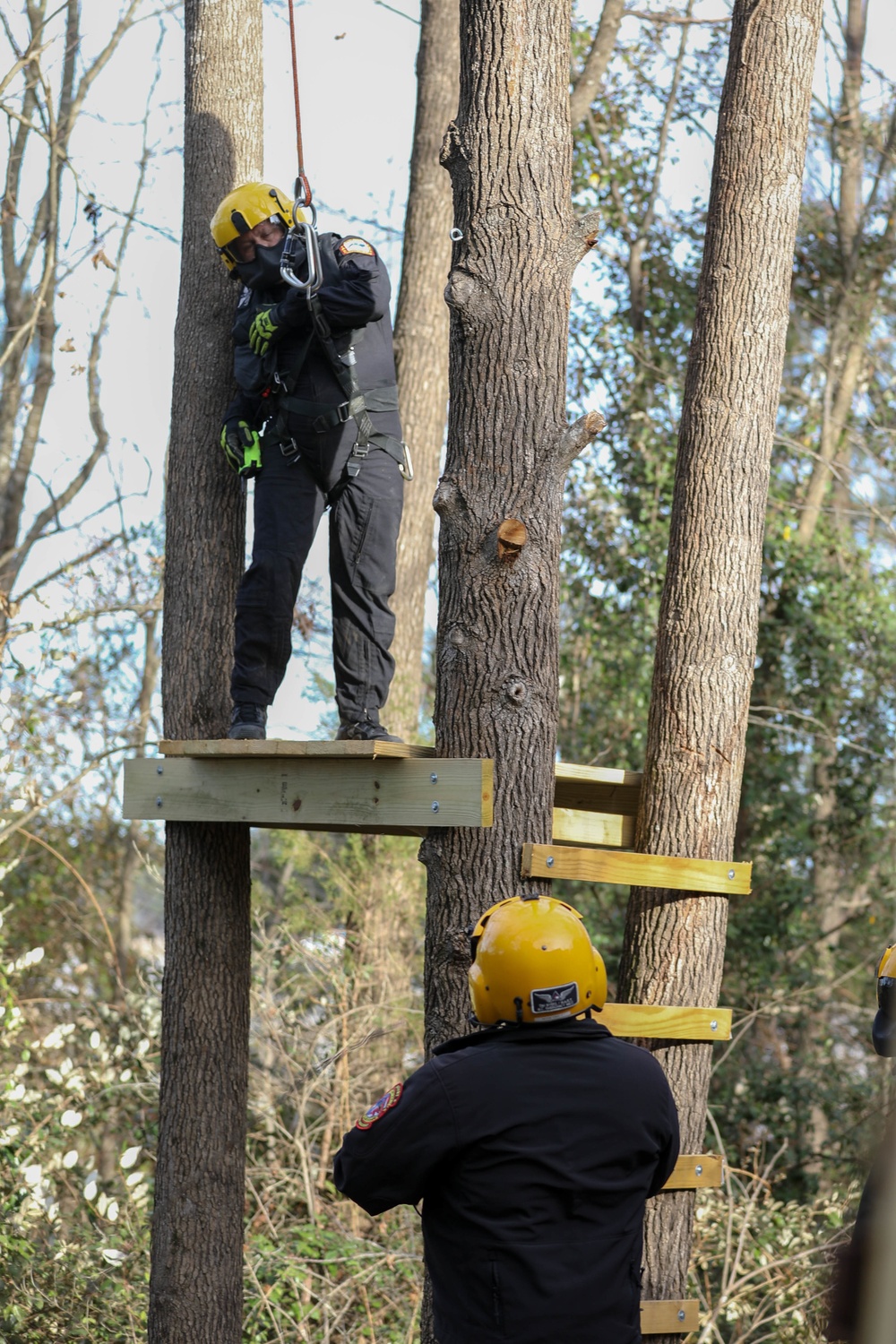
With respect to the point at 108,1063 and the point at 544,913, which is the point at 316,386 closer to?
the point at 544,913

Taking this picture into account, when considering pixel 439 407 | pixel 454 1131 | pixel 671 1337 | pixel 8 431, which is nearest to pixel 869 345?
pixel 439 407

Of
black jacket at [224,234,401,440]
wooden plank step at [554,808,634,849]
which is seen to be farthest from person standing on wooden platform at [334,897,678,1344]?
black jacket at [224,234,401,440]

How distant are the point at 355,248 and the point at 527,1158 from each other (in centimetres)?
268

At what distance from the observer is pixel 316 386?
408cm

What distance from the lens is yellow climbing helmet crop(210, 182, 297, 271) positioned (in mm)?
4059

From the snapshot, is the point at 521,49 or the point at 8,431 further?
the point at 8,431

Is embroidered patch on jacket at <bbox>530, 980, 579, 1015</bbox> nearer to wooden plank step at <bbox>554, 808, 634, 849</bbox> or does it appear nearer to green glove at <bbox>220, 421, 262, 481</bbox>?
wooden plank step at <bbox>554, 808, 634, 849</bbox>

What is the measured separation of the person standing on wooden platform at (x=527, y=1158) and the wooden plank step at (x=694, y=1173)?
1142 mm

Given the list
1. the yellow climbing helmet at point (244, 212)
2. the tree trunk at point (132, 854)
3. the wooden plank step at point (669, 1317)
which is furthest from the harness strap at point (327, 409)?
the tree trunk at point (132, 854)

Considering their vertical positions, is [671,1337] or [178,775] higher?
[178,775]

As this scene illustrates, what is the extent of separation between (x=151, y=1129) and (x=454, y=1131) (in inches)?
189

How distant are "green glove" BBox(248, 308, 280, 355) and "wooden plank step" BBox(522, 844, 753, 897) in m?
1.74

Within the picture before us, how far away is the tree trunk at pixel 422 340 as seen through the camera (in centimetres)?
719

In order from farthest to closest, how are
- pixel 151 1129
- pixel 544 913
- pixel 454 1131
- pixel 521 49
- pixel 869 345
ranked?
pixel 869 345, pixel 151 1129, pixel 521 49, pixel 544 913, pixel 454 1131
